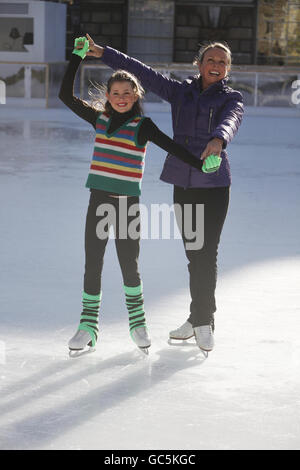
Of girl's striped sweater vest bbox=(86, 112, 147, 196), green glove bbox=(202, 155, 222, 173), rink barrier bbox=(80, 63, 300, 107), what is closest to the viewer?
green glove bbox=(202, 155, 222, 173)

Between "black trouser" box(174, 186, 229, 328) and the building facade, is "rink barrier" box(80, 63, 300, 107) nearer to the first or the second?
the building facade

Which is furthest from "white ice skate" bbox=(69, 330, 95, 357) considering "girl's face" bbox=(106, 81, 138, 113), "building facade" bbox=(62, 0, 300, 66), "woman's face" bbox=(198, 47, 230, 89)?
"building facade" bbox=(62, 0, 300, 66)

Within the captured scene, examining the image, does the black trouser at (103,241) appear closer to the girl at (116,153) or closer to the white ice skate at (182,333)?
the girl at (116,153)

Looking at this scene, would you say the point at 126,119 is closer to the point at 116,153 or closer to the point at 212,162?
the point at 116,153

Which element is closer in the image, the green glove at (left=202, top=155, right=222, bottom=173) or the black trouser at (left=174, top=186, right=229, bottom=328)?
the green glove at (left=202, top=155, right=222, bottom=173)

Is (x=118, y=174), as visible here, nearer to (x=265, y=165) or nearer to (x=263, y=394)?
(x=263, y=394)

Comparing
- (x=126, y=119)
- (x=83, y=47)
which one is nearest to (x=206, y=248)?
(x=126, y=119)

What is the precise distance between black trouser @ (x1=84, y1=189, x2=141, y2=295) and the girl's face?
1.17 feet

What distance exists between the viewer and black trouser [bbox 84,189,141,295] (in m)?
3.49

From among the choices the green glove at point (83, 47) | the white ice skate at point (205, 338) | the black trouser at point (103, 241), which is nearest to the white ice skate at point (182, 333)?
the white ice skate at point (205, 338)

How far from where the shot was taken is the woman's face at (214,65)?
3527mm

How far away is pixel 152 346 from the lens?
149 inches

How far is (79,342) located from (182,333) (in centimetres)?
51

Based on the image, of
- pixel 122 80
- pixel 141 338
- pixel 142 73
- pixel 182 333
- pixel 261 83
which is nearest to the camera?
pixel 122 80
